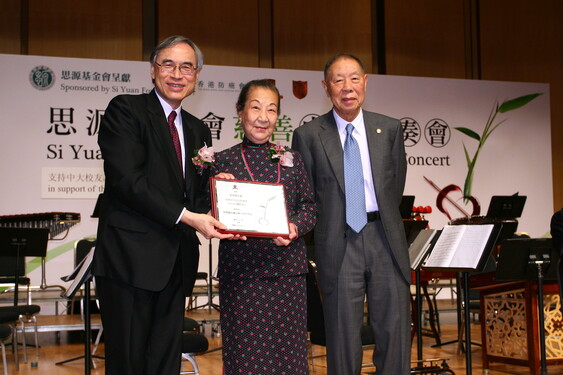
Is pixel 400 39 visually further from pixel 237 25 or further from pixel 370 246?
pixel 370 246

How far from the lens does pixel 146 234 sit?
2.32 m

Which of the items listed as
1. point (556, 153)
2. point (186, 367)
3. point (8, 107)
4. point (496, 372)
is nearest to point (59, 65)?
point (8, 107)

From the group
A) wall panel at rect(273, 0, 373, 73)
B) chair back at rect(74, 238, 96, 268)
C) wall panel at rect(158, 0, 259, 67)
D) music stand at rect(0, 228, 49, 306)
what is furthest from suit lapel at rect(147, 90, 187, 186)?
wall panel at rect(273, 0, 373, 73)

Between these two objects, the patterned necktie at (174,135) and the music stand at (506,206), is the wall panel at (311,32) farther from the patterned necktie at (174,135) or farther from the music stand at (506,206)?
the patterned necktie at (174,135)

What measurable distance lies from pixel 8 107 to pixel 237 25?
356 cm

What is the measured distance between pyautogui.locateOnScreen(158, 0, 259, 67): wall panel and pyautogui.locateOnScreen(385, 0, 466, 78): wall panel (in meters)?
2.14

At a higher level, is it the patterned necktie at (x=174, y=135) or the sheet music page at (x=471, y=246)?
the patterned necktie at (x=174, y=135)

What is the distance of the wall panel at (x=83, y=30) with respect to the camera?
9312mm

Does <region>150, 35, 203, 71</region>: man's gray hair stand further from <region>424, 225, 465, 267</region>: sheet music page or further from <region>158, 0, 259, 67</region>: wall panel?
<region>158, 0, 259, 67</region>: wall panel

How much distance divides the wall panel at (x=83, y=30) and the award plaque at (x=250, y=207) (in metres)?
7.36

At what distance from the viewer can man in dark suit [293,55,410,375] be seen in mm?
2982

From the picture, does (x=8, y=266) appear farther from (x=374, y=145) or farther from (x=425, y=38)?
(x=425, y=38)

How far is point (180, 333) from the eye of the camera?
2.38 metres

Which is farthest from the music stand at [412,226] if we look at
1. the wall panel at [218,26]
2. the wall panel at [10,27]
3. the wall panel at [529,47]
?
the wall panel at [10,27]
